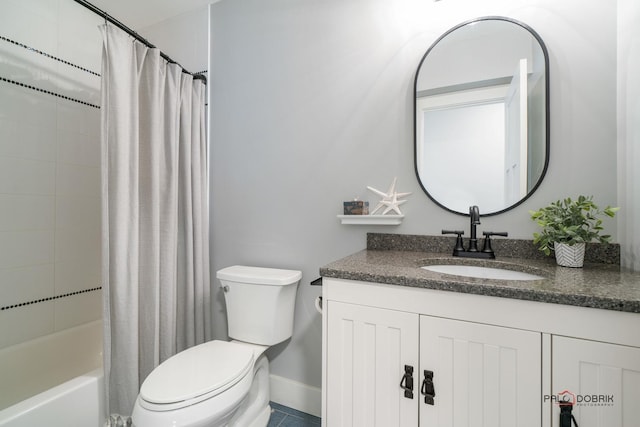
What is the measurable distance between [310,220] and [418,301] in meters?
0.88

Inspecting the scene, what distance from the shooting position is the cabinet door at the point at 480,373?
78cm

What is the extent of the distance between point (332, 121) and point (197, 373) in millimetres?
1386

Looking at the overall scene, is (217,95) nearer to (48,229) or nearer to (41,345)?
(48,229)

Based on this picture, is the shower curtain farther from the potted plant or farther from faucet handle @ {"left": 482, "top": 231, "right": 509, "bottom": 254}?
the potted plant

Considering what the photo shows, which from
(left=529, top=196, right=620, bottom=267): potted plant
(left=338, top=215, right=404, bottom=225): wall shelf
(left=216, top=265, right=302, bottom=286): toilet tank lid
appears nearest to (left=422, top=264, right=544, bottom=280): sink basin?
(left=529, top=196, right=620, bottom=267): potted plant

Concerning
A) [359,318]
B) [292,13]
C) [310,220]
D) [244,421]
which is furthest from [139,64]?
[244,421]

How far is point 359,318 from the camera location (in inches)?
39.1

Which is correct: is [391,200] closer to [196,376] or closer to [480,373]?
[480,373]

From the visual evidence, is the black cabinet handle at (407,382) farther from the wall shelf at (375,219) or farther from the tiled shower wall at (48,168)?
the tiled shower wall at (48,168)

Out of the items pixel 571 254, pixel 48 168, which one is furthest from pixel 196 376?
pixel 48 168

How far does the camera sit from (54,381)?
1678 mm

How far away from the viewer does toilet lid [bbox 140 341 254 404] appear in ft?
3.37

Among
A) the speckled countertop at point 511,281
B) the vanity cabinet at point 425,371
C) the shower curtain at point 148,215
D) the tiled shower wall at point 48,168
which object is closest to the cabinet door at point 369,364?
the vanity cabinet at point 425,371

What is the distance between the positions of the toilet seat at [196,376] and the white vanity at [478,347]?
1.34 feet
